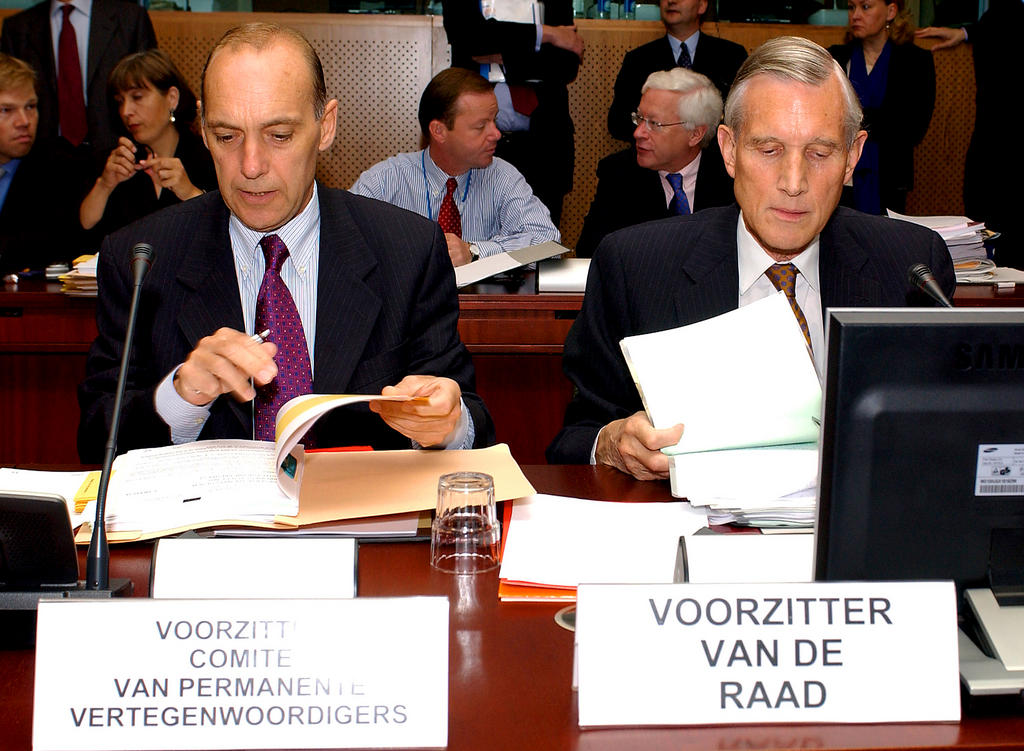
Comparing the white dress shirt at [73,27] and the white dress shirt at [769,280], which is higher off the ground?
the white dress shirt at [73,27]

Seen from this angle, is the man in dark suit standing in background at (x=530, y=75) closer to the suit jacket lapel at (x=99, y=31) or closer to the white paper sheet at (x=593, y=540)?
the suit jacket lapel at (x=99, y=31)

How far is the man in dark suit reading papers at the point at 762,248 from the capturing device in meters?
1.83

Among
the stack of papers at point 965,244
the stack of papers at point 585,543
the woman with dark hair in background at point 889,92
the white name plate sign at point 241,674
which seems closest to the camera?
the white name plate sign at point 241,674

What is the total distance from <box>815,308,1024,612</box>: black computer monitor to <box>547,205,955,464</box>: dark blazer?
0.92m

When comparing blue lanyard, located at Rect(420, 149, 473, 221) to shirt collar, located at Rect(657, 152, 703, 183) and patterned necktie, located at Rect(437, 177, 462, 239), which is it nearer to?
patterned necktie, located at Rect(437, 177, 462, 239)

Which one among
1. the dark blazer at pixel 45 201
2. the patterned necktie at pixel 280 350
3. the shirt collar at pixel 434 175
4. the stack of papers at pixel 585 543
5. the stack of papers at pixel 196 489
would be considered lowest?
the stack of papers at pixel 585 543

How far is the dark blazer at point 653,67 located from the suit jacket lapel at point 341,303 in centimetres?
348

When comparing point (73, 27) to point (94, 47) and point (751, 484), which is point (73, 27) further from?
point (751, 484)

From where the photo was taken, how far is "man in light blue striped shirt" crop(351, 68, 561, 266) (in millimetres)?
4406

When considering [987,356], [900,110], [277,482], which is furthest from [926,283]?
[900,110]

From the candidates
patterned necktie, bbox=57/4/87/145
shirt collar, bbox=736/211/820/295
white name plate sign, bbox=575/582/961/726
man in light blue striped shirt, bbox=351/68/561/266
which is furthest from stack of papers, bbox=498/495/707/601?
patterned necktie, bbox=57/4/87/145

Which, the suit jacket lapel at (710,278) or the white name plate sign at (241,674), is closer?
the white name plate sign at (241,674)

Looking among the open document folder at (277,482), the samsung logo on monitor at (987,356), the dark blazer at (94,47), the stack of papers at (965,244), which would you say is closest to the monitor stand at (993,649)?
the samsung logo on monitor at (987,356)

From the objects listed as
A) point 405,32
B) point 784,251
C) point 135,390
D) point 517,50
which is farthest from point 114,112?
point 784,251
